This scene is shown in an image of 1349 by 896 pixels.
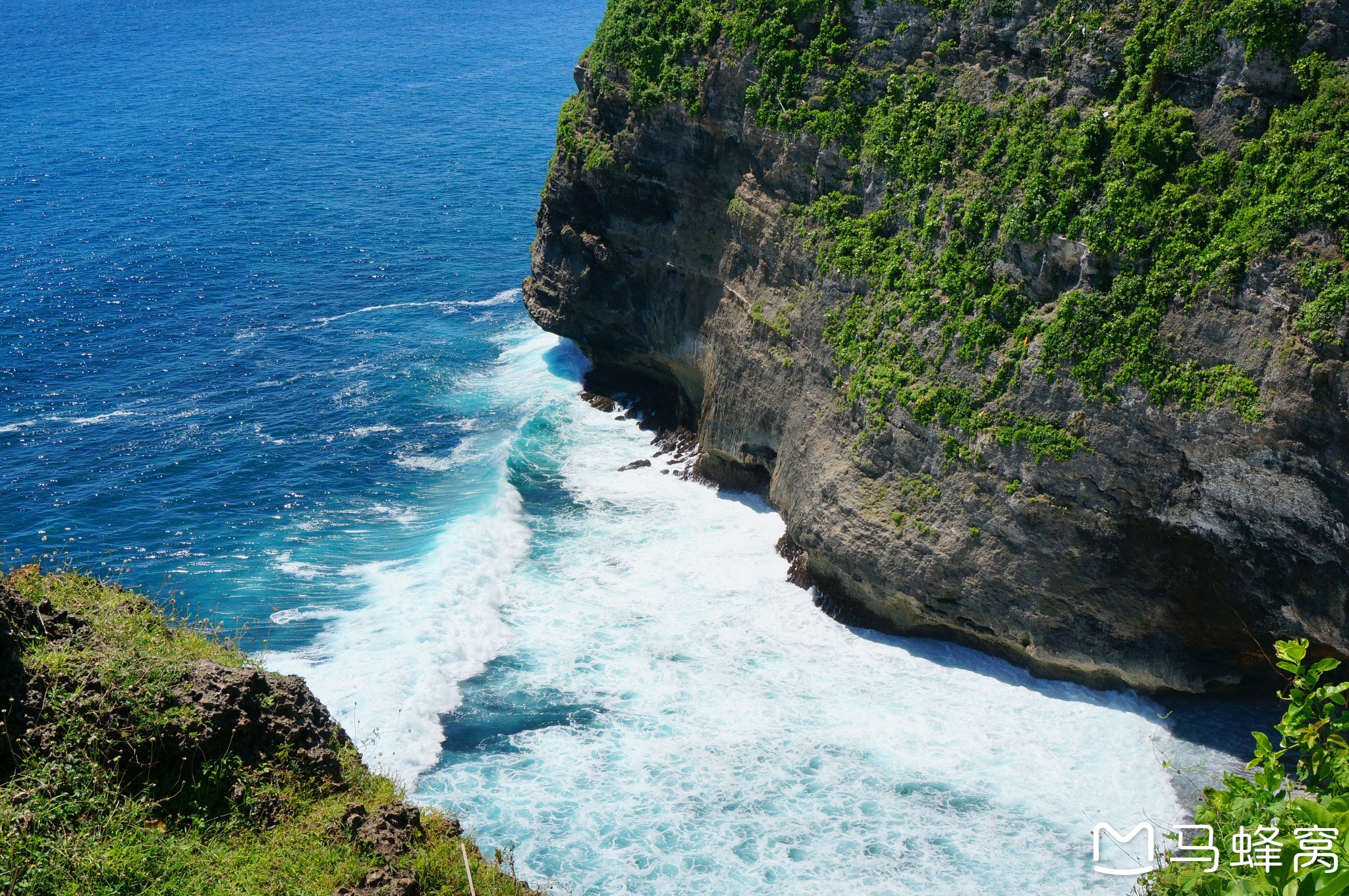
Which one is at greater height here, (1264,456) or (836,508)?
(1264,456)

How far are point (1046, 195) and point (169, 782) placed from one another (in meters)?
21.3

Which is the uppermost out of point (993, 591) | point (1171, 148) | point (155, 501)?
point (1171, 148)

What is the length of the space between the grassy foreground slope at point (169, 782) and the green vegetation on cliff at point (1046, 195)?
54.9 ft

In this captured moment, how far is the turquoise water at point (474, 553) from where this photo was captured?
72.8 feet

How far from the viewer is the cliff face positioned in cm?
2112

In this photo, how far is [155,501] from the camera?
35188mm

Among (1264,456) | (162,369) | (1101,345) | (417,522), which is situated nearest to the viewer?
(1264,456)

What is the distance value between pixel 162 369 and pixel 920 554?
34084mm

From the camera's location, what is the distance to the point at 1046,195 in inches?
960

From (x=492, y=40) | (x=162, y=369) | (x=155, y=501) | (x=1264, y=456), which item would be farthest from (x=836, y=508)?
(x=492, y=40)

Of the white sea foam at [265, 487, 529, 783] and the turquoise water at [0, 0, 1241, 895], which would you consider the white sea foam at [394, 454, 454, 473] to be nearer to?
the turquoise water at [0, 0, 1241, 895]

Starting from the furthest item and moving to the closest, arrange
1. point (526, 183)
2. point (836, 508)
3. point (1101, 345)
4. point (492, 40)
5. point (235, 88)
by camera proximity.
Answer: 1. point (492, 40)
2. point (235, 88)
3. point (526, 183)
4. point (836, 508)
5. point (1101, 345)

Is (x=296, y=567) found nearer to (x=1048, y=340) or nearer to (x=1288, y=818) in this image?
(x=1048, y=340)

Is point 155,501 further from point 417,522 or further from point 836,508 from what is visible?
point 836,508
